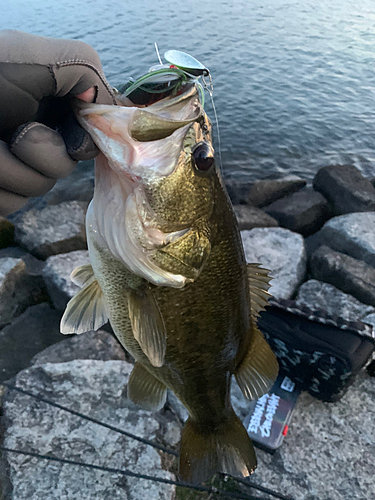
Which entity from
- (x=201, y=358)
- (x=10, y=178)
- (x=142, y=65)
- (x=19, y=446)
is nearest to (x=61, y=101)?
(x=10, y=178)

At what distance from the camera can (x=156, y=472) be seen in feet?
7.66

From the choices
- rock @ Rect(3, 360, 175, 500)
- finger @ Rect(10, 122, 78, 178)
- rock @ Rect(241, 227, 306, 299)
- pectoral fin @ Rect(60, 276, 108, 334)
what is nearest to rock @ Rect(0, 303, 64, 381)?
rock @ Rect(3, 360, 175, 500)

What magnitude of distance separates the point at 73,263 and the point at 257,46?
12.5 meters

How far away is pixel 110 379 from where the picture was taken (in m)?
2.82

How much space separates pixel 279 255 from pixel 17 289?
2861mm

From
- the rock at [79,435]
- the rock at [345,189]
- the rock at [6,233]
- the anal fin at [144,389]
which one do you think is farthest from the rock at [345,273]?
the rock at [6,233]

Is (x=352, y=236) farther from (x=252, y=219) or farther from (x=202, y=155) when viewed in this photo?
(x=202, y=155)

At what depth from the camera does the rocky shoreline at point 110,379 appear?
7.72ft

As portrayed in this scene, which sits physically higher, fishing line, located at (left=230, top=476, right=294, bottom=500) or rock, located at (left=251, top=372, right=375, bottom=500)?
fishing line, located at (left=230, top=476, right=294, bottom=500)

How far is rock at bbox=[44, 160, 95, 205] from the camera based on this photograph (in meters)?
6.95

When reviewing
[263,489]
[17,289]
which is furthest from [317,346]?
[17,289]

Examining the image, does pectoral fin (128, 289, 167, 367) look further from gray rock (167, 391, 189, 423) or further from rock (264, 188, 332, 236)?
rock (264, 188, 332, 236)

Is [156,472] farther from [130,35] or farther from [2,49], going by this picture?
[130,35]

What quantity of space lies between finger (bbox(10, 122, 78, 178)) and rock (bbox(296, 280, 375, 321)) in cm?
268
